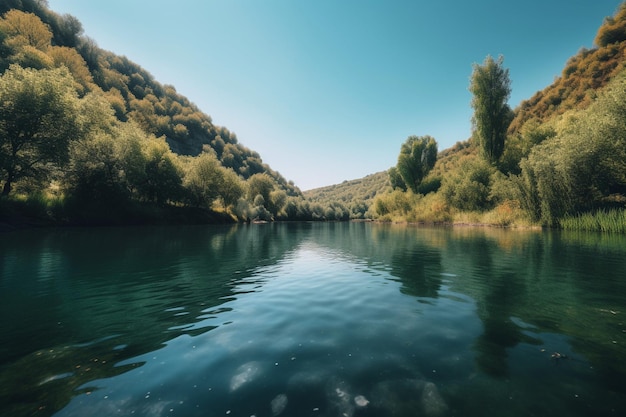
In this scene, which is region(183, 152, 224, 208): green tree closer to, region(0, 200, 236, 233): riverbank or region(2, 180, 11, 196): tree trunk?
region(0, 200, 236, 233): riverbank

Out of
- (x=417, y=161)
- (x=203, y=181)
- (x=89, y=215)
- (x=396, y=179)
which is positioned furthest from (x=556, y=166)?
(x=396, y=179)

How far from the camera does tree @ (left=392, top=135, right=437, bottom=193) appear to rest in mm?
78375

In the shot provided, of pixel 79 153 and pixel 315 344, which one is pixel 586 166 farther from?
pixel 79 153

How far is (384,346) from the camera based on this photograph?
528 centimetres

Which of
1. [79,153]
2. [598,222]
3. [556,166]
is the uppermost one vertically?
[79,153]

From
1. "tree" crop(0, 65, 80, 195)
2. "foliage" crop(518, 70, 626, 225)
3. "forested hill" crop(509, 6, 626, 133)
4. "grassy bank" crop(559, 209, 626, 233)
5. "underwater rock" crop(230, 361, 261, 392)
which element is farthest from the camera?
"forested hill" crop(509, 6, 626, 133)

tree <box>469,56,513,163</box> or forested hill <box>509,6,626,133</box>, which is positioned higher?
forested hill <box>509,6,626,133</box>

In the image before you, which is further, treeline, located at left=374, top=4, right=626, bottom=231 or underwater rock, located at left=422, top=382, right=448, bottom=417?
treeline, located at left=374, top=4, right=626, bottom=231

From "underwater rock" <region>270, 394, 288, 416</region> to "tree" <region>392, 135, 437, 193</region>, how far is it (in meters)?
81.8

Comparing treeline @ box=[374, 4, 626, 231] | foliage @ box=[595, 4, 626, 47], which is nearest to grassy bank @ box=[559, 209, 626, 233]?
treeline @ box=[374, 4, 626, 231]

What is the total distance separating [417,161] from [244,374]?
8291cm

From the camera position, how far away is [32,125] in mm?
31125

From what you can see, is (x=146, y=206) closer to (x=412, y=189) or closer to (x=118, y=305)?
(x=118, y=305)

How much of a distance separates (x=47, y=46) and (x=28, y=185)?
80.3m
